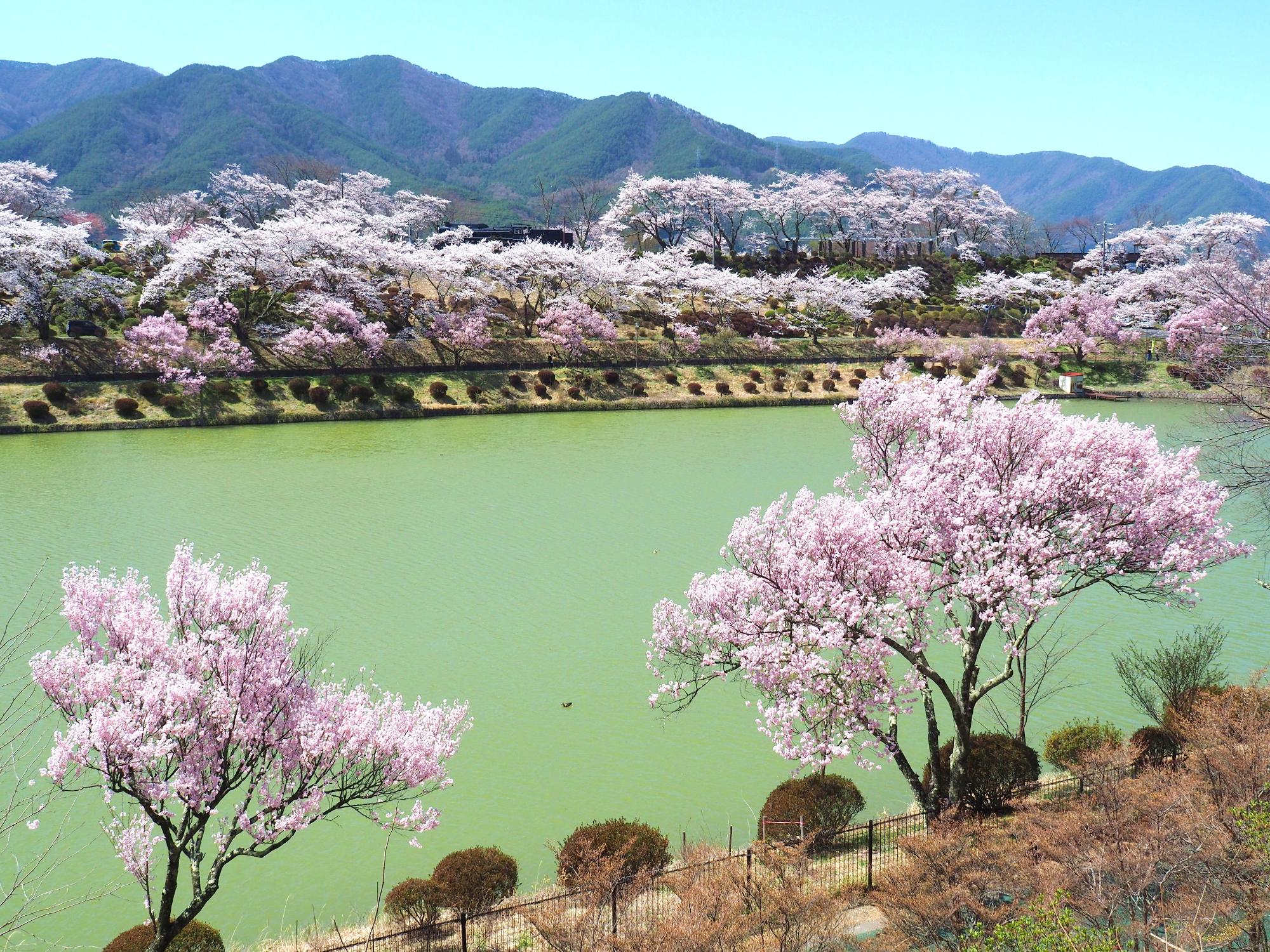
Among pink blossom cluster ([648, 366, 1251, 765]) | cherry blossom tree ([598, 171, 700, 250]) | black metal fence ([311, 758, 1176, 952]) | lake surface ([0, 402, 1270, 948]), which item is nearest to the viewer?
black metal fence ([311, 758, 1176, 952])

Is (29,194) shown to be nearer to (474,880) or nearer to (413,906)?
(413,906)

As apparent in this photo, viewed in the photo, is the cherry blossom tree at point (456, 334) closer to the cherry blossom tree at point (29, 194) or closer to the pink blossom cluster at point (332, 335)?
the pink blossom cluster at point (332, 335)

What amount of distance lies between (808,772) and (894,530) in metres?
4.87

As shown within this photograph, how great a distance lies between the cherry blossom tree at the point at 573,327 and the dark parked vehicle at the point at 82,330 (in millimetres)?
26168

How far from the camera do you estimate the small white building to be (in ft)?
199

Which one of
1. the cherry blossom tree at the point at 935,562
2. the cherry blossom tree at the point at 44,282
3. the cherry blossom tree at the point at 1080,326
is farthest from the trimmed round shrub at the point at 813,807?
the cherry blossom tree at the point at 1080,326

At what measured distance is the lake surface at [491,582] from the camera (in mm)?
13523

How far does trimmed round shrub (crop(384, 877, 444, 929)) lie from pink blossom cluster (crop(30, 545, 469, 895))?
32.4 inches

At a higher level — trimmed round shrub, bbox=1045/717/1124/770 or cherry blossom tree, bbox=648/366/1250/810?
cherry blossom tree, bbox=648/366/1250/810

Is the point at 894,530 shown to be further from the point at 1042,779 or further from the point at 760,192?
the point at 760,192

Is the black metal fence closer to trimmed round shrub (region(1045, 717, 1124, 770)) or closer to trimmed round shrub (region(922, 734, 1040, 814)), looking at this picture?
trimmed round shrub (region(922, 734, 1040, 814))

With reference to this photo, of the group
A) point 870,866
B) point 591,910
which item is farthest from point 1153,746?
point 591,910

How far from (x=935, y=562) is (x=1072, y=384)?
5445cm

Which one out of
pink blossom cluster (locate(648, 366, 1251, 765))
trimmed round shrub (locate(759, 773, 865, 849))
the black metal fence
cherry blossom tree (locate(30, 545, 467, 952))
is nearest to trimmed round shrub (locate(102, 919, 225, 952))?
cherry blossom tree (locate(30, 545, 467, 952))
